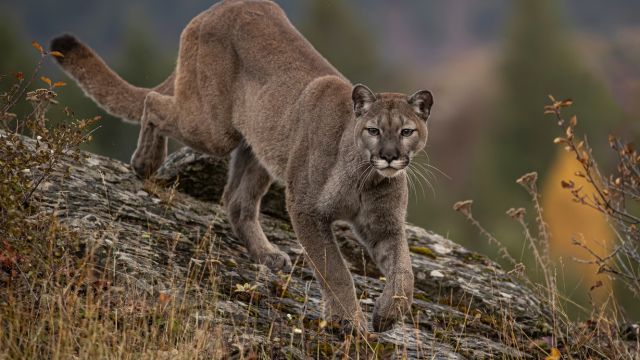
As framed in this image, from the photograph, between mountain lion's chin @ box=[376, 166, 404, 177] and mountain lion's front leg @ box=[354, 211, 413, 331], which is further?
mountain lion's chin @ box=[376, 166, 404, 177]

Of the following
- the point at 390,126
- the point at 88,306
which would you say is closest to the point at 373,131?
the point at 390,126

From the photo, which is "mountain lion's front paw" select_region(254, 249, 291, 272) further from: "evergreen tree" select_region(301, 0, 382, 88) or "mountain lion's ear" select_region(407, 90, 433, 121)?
"evergreen tree" select_region(301, 0, 382, 88)

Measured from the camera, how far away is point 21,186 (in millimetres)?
5117

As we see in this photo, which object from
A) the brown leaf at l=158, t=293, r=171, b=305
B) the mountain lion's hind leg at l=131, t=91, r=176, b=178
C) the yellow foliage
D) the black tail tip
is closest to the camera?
the brown leaf at l=158, t=293, r=171, b=305

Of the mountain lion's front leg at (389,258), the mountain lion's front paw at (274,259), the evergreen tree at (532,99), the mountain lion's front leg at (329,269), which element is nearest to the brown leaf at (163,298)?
the mountain lion's front leg at (329,269)

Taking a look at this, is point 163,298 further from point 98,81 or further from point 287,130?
point 98,81

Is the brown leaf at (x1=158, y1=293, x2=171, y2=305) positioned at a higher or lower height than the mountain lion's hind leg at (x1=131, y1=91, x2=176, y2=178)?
lower

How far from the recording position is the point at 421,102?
245 inches

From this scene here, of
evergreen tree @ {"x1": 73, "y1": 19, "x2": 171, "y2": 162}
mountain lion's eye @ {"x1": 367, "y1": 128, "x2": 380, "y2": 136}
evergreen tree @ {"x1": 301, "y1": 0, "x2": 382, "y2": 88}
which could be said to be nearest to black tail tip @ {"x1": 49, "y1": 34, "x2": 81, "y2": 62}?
mountain lion's eye @ {"x1": 367, "y1": 128, "x2": 380, "y2": 136}

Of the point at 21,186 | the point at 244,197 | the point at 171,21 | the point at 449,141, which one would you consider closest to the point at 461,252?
the point at 244,197

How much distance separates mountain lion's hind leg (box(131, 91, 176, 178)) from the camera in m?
7.54

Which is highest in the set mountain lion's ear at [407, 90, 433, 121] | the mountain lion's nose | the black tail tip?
mountain lion's ear at [407, 90, 433, 121]

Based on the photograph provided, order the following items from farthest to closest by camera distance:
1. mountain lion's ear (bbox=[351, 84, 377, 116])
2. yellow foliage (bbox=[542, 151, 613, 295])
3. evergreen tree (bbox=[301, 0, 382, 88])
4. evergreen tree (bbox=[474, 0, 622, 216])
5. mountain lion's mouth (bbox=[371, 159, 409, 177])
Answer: evergreen tree (bbox=[301, 0, 382, 88]) → evergreen tree (bbox=[474, 0, 622, 216]) → yellow foliage (bbox=[542, 151, 613, 295]) → mountain lion's ear (bbox=[351, 84, 377, 116]) → mountain lion's mouth (bbox=[371, 159, 409, 177])

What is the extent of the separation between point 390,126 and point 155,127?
2.48m
